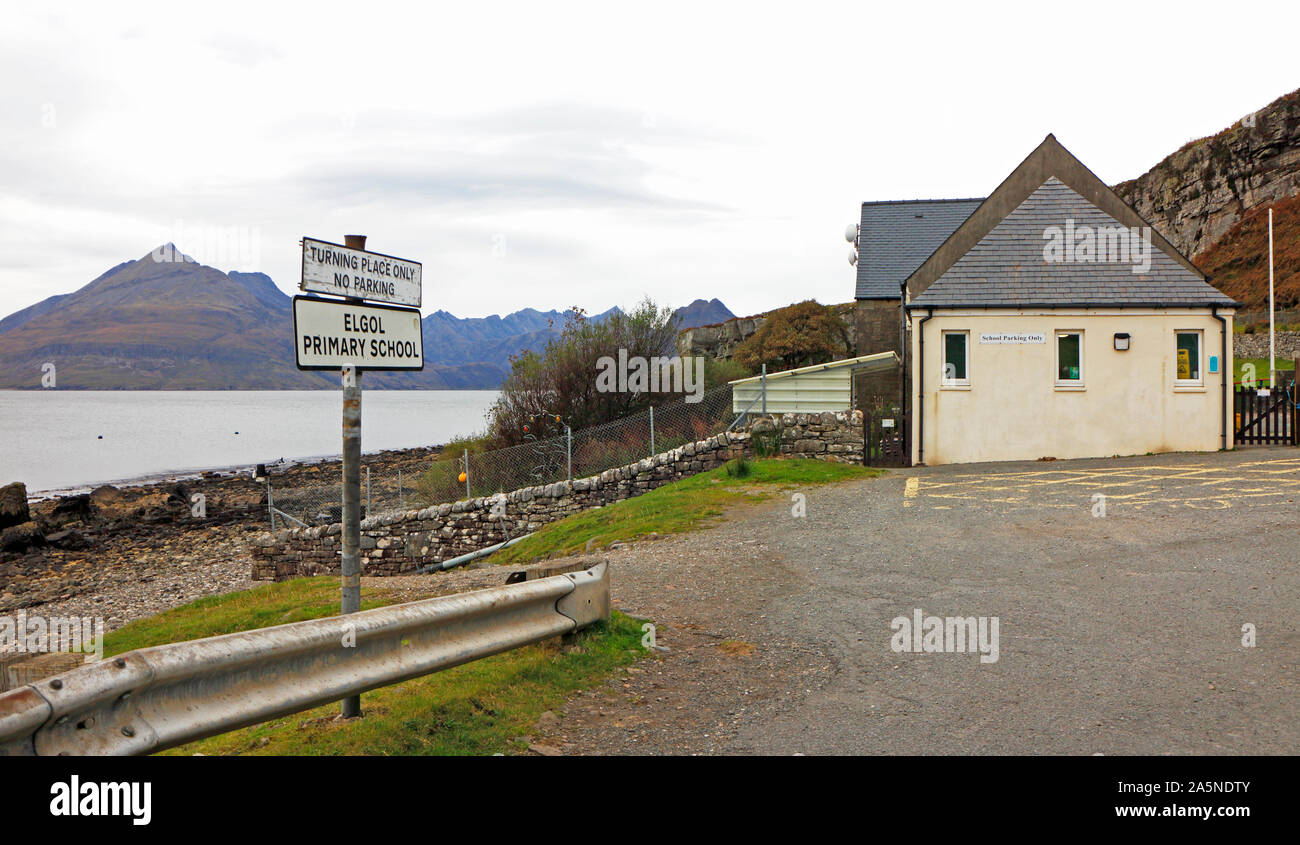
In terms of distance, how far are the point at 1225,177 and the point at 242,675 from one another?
101422 mm

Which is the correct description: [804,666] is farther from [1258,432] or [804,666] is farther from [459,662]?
[1258,432]

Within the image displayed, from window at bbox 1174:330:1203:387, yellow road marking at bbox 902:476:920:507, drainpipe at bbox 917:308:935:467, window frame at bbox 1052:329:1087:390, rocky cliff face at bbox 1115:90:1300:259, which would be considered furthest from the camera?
rocky cliff face at bbox 1115:90:1300:259

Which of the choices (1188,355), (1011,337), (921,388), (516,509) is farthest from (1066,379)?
(516,509)

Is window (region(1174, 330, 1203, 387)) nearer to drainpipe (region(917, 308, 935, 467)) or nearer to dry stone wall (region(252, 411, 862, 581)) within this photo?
drainpipe (region(917, 308, 935, 467))

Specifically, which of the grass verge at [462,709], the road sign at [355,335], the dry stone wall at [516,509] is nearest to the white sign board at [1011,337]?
the dry stone wall at [516,509]

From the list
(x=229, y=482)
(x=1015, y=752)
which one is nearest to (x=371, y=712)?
(x=1015, y=752)

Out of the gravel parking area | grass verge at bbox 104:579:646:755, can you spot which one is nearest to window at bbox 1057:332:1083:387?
the gravel parking area

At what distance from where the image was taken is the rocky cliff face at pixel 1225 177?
79544mm

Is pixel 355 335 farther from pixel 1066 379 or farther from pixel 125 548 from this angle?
pixel 125 548

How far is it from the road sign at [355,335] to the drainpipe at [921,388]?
19141 millimetres

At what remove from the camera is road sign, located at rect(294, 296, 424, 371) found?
5457 mm

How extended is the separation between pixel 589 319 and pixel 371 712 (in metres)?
25.1

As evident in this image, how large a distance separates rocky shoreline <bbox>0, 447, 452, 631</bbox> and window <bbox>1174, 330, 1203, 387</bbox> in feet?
78.4

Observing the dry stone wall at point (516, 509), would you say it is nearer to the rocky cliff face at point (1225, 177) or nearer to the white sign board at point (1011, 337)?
the white sign board at point (1011, 337)
